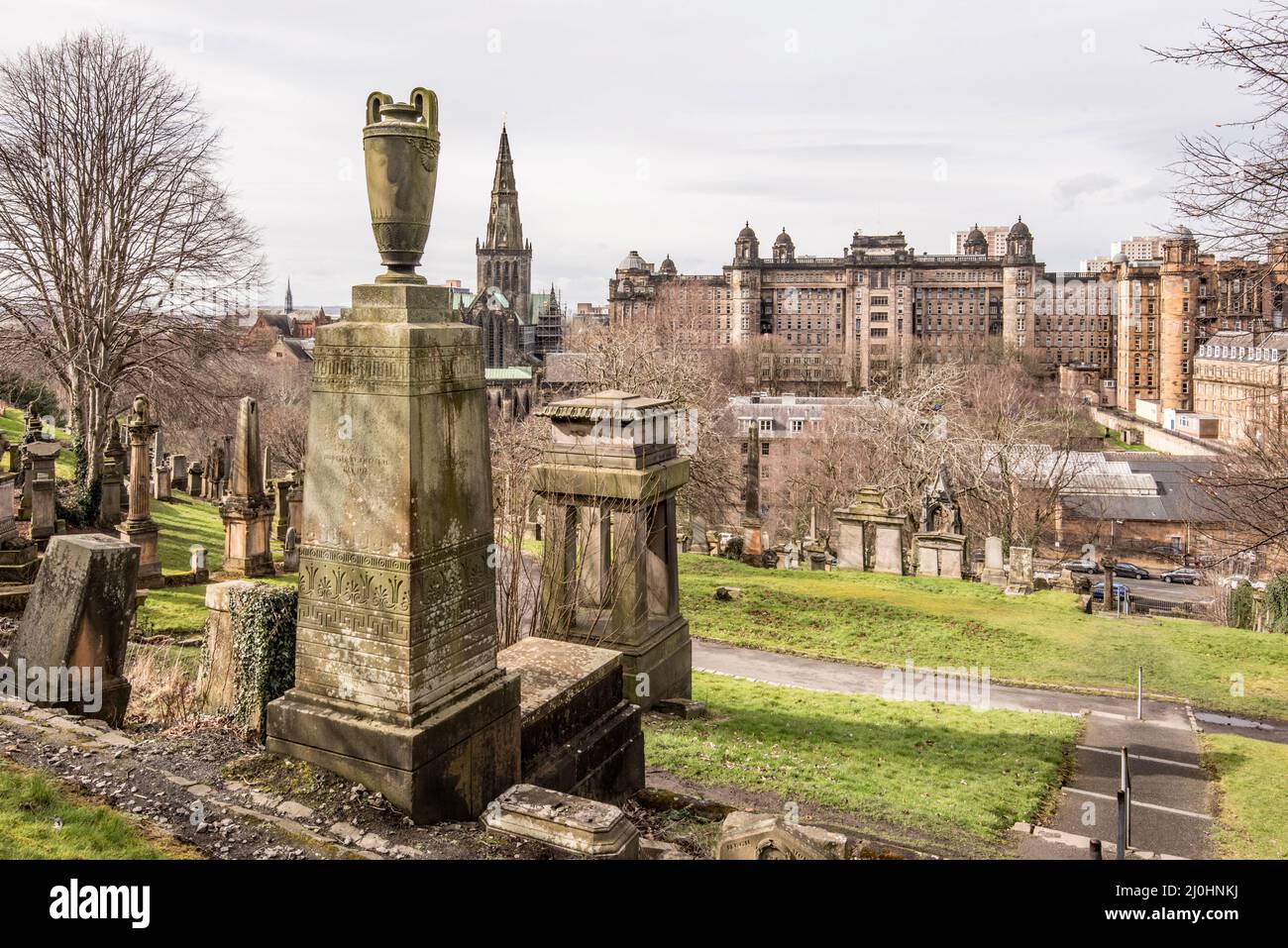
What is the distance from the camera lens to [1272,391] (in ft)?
27.7

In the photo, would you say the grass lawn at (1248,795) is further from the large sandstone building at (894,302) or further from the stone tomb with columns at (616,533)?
the large sandstone building at (894,302)

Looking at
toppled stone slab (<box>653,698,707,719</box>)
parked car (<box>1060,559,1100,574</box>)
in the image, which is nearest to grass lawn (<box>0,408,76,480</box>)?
toppled stone slab (<box>653,698,707,719</box>)

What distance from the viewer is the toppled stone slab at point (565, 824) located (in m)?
4.73

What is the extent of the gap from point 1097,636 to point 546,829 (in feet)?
48.6

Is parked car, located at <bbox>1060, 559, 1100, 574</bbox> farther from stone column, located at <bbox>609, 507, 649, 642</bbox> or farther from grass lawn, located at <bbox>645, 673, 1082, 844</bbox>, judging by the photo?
stone column, located at <bbox>609, 507, 649, 642</bbox>

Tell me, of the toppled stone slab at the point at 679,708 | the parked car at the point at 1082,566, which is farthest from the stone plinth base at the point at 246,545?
the parked car at the point at 1082,566

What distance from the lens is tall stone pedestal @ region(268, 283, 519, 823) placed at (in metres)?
4.87

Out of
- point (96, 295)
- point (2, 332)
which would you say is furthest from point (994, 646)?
point (2, 332)

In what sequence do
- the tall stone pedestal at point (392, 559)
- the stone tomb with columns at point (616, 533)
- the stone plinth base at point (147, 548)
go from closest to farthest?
the tall stone pedestal at point (392, 559), the stone tomb with columns at point (616, 533), the stone plinth base at point (147, 548)

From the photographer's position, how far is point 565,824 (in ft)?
15.9

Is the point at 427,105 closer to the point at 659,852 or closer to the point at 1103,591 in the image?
the point at 659,852


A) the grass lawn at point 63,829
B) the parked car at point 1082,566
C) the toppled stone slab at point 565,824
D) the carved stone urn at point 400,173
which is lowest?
the parked car at point 1082,566

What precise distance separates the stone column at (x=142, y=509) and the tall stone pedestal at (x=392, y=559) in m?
13.1

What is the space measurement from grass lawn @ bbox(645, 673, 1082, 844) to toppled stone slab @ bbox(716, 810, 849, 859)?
9.45 ft
